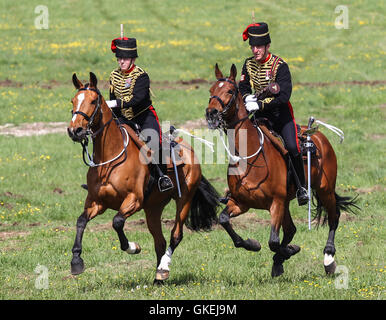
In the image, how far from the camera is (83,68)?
3588 cm

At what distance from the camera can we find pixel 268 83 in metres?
11.1

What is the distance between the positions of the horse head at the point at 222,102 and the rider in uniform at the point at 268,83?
524 mm

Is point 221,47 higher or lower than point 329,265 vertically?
lower

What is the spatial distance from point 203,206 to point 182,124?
1390 centimetres

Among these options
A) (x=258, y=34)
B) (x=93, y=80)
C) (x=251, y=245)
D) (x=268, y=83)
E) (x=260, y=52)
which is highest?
(x=258, y=34)

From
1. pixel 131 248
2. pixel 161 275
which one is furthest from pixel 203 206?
pixel 131 248

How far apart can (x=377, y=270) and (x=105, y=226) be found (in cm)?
678

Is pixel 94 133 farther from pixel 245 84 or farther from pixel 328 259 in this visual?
pixel 328 259

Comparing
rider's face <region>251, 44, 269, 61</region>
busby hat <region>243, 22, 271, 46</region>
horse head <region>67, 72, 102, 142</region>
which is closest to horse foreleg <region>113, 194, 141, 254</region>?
horse head <region>67, 72, 102, 142</region>

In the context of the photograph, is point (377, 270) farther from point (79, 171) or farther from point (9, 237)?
point (79, 171)

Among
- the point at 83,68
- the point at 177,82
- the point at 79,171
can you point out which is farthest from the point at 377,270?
the point at 83,68

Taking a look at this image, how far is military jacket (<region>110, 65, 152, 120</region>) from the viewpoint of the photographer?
36.1 feet

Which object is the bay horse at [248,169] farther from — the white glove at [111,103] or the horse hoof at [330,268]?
the white glove at [111,103]

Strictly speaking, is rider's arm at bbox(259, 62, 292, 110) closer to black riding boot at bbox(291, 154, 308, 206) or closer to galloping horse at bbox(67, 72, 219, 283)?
black riding boot at bbox(291, 154, 308, 206)
